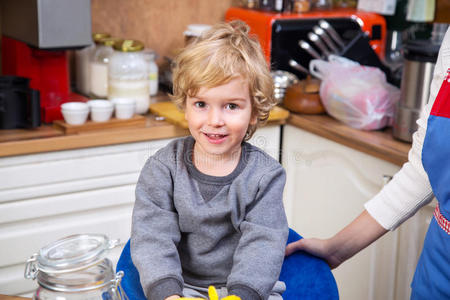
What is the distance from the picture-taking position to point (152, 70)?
6.66ft

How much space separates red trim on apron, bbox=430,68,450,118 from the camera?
2.93 feet

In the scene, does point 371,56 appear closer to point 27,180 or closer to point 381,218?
point 381,218

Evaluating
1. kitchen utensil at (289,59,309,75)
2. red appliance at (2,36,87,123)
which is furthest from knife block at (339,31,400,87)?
red appliance at (2,36,87,123)

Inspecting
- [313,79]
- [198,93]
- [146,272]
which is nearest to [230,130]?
[198,93]

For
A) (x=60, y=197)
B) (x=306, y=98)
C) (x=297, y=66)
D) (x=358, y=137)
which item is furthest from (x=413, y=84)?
(x=60, y=197)

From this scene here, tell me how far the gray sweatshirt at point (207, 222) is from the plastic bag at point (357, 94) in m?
0.80

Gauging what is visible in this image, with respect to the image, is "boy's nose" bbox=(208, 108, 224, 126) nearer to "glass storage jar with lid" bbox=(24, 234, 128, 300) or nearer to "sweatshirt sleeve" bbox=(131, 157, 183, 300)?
"sweatshirt sleeve" bbox=(131, 157, 183, 300)

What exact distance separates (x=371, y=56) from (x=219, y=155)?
1144 mm

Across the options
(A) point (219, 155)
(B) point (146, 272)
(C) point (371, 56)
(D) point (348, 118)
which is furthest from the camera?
(C) point (371, 56)

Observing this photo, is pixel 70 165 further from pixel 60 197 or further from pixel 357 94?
pixel 357 94

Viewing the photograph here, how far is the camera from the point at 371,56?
1.99 m

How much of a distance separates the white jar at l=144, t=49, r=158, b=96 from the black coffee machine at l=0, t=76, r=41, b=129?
→ 47 cm

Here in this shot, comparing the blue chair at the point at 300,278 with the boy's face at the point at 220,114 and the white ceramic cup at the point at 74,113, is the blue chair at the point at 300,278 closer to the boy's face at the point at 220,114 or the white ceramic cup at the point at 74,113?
the boy's face at the point at 220,114

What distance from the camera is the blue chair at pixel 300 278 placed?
98cm
